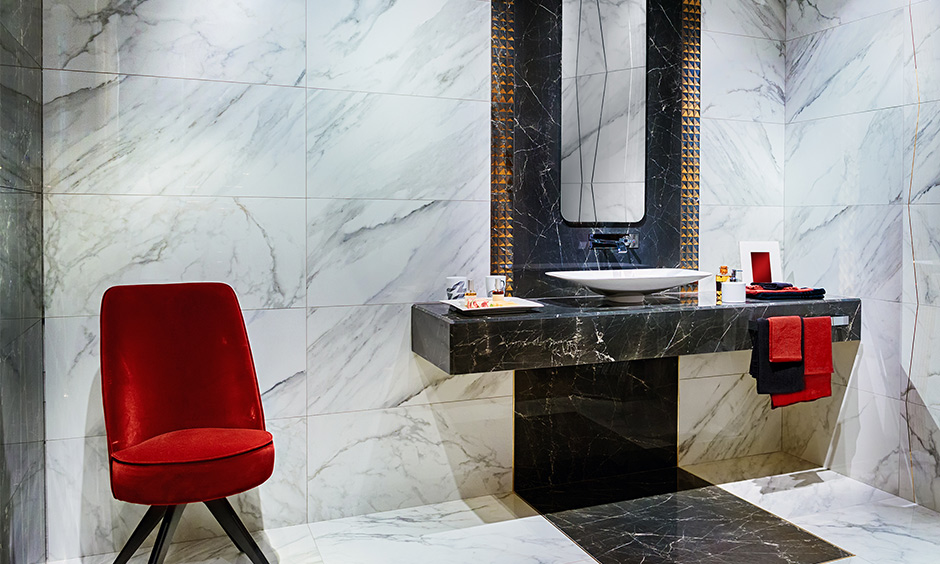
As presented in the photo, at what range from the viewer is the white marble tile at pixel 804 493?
10.2 feet

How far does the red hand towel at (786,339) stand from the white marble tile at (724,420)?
58 cm

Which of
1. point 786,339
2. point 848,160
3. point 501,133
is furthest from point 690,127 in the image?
point 786,339

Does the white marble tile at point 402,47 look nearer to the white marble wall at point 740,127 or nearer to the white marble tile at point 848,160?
the white marble wall at point 740,127

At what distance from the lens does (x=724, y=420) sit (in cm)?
370

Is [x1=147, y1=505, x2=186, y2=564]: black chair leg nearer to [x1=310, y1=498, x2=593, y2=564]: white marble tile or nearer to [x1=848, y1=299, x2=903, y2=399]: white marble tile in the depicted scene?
[x1=310, y1=498, x2=593, y2=564]: white marble tile

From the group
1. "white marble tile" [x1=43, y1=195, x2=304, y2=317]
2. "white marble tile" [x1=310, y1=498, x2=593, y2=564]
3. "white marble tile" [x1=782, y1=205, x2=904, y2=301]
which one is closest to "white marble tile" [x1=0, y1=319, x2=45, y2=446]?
"white marble tile" [x1=43, y1=195, x2=304, y2=317]

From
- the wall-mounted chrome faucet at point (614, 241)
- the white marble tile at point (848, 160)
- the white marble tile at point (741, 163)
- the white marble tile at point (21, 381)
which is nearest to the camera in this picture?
the white marble tile at point (21, 381)

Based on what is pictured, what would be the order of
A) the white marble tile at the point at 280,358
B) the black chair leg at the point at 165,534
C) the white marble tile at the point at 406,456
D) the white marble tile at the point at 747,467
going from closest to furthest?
the black chair leg at the point at 165,534
the white marble tile at the point at 280,358
the white marble tile at the point at 406,456
the white marble tile at the point at 747,467

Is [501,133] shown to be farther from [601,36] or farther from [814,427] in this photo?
[814,427]

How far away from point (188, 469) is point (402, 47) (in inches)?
70.8

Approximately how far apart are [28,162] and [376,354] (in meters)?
1.40

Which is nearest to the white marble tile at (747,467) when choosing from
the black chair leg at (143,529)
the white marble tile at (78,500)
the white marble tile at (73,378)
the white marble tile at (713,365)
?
the white marble tile at (713,365)

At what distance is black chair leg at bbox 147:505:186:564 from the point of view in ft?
7.75

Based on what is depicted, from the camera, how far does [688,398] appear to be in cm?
359
